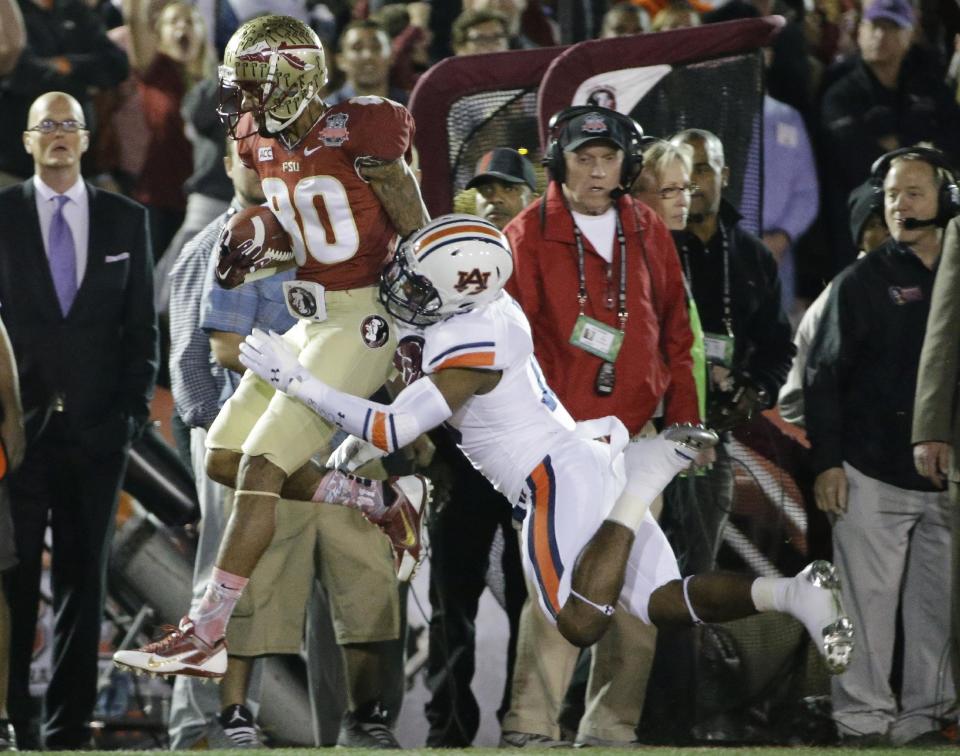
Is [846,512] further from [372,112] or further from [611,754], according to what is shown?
[372,112]

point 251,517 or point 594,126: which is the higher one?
point 594,126

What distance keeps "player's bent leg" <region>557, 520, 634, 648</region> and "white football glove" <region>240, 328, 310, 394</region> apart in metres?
0.91

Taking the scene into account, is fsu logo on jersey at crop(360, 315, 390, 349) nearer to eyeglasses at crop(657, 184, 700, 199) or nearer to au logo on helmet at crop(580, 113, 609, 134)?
au logo on helmet at crop(580, 113, 609, 134)

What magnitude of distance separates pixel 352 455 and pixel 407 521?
25 cm

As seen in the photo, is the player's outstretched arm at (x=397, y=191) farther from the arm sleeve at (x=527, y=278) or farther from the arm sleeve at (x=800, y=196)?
the arm sleeve at (x=800, y=196)

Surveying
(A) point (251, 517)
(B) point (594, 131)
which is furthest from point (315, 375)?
(B) point (594, 131)

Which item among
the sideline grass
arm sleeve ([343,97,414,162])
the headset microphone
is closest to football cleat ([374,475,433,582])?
the sideline grass

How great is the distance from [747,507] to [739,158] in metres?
1.31

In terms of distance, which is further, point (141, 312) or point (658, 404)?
point (141, 312)

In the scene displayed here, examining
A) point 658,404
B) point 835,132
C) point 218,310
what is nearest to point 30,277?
point 218,310

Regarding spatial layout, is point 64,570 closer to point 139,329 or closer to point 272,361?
point 139,329

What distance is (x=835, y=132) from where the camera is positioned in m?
7.45

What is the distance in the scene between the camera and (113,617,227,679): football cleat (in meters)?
4.74

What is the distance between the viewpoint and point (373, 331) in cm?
506
